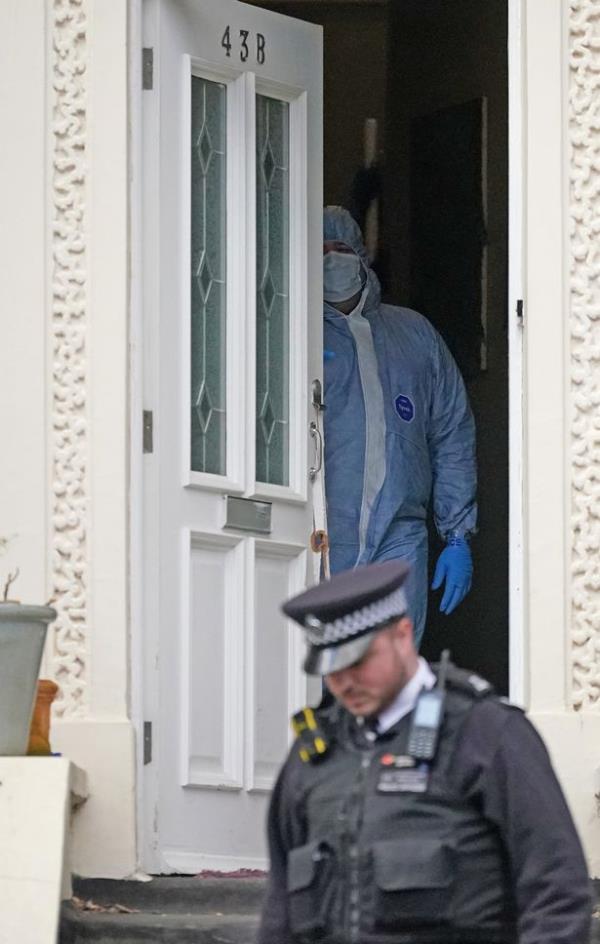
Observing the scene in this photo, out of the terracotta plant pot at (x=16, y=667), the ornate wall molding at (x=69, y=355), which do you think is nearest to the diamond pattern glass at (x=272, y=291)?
the ornate wall molding at (x=69, y=355)

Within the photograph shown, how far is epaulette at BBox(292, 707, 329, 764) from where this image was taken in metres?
4.65

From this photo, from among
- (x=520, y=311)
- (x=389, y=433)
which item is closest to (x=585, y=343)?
(x=520, y=311)

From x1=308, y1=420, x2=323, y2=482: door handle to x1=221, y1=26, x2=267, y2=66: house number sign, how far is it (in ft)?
4.18

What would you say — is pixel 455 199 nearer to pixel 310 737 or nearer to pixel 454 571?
pixel 454 571

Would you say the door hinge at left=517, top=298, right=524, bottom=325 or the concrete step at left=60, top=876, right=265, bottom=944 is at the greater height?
the door hinge at left=517, top=298, right=524, bottom=325

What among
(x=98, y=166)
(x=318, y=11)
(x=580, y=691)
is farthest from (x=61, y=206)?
(x=318, y=11)

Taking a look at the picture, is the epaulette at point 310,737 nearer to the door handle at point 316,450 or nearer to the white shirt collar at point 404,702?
the white shirt collar at point 404,702

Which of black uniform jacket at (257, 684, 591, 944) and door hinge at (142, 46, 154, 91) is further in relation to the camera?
door hinge at (142, 46, 154, 91)

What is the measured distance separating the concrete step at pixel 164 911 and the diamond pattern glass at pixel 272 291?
5.07 ft

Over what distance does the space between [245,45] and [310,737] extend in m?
4.19

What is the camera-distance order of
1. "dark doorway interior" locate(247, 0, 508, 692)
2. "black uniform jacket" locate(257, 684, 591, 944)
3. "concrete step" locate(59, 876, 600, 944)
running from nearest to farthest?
"black uniform jacket" locate(257, 684, 591, 944), "concrete step" locate(59, 876, 600, 944), "dark doorway interior" locate(247, 0, 508, 692)

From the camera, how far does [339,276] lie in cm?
973

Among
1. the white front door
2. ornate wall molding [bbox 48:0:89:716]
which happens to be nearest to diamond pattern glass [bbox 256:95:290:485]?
the white front door

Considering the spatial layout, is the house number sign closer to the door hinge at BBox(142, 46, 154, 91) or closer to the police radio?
the door hinge at BBox(142, 46, 154, 91)
